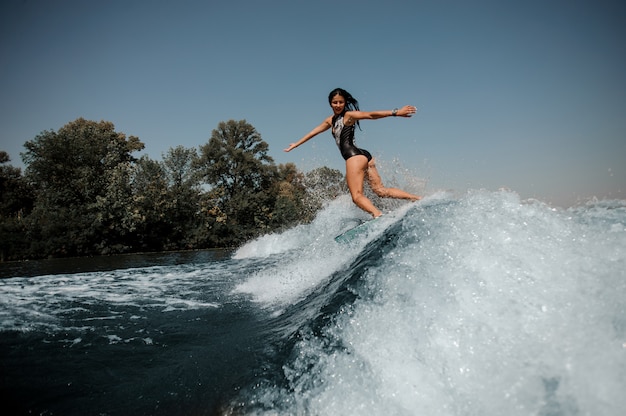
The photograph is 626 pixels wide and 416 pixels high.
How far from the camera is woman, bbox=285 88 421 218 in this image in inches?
215

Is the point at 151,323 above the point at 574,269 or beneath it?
beneath

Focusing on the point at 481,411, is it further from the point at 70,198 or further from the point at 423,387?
the point at 70,198

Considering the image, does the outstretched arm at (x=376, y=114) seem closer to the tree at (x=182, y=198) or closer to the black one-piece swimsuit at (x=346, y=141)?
the black one-piece swimsuit at (x=346, y=141)

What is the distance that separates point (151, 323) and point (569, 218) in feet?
12.5

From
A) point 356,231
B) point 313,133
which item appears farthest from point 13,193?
point 356,231

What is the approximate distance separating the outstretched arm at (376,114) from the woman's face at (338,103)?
24cm

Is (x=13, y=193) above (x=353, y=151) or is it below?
above

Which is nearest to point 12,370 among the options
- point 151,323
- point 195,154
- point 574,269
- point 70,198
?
point 151,323

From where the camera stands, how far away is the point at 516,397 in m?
1.51

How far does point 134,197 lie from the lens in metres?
27.3

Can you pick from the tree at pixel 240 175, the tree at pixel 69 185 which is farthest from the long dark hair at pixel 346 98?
the tree at pixel 240 175

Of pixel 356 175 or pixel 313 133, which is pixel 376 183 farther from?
pixel 313 133

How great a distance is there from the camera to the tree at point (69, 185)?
23.2 m

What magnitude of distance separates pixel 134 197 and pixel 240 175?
13739mm
